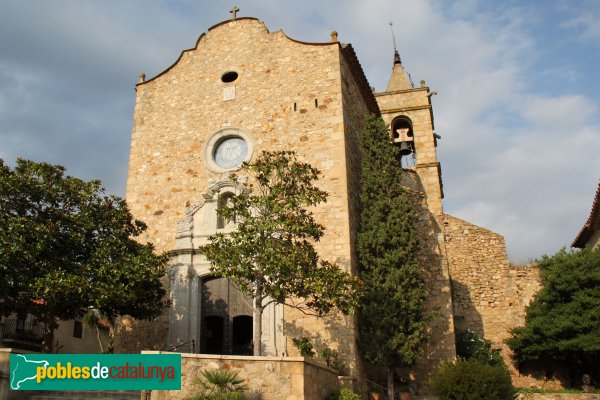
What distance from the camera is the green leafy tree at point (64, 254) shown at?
1133 cm

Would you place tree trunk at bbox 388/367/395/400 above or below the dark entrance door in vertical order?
below

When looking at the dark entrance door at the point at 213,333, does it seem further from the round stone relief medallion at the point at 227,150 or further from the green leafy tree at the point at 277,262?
the round stone relief medallion at the point at 227,150

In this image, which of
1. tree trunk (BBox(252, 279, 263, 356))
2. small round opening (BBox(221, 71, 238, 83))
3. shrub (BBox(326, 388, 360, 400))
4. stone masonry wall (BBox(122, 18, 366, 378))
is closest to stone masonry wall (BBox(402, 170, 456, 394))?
stone masonry wall (BBox(122, 18, 366, 378))

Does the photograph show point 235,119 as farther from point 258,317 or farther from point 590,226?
point 590,226

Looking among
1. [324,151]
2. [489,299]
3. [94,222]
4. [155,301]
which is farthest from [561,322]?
[94,222]

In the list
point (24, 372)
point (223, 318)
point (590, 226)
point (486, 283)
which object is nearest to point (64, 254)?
point (24, 372)

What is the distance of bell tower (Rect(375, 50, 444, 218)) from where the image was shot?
2523 centimetres

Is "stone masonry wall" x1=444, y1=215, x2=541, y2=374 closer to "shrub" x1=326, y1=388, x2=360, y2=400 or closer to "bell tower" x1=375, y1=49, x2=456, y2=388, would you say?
"bell tower" x1=375, y1=49, x2=456, y2=388

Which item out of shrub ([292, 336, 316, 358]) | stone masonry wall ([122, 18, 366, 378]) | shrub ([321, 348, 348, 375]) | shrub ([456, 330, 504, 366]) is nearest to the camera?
shrub ([292, 336, 316, 358])

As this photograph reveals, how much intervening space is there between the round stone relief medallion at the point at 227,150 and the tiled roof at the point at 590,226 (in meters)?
13.1

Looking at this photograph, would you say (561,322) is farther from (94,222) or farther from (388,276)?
(94,222)

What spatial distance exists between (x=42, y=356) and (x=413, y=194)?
13.7 metres

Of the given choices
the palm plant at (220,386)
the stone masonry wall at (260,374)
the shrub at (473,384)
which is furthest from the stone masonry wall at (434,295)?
the palm plant at (220,386)

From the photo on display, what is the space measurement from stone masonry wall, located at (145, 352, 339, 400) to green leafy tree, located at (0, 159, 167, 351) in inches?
123
